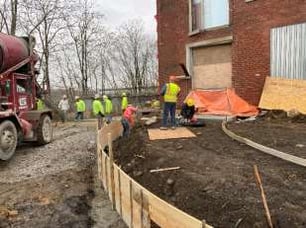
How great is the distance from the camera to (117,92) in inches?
1555

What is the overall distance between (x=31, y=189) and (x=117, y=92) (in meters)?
31.0

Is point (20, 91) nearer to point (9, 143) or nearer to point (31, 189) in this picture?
point (9, 143)

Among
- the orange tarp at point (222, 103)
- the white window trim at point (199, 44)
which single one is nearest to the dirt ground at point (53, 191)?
the orange tarp at point (222, 103)

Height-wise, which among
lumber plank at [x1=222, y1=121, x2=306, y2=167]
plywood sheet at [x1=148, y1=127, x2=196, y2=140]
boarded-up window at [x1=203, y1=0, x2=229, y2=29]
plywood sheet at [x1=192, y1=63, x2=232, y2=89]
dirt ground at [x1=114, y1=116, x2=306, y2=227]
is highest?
boarded-up window at [x1=203, y1=0, x2=229, y2=29]

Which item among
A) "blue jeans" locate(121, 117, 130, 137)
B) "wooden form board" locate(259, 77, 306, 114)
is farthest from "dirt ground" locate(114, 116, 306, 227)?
"blue jeans" locate(121, 117, 130, 137)

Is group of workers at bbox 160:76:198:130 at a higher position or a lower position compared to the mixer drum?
lower

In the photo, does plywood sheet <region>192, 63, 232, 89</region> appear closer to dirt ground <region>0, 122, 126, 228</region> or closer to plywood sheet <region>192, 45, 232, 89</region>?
plywood sheet <region>192, 45, 232, 89</region>

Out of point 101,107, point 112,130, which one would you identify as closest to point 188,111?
point 112,130

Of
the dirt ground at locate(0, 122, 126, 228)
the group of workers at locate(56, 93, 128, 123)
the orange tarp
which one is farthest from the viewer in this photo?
the group of workers at locate(56, 93, 128, 123)

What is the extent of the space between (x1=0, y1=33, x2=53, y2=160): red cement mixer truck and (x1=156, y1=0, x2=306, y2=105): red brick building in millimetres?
6382

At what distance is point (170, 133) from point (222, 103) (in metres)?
3.68

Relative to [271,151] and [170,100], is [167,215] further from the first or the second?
[170,100]

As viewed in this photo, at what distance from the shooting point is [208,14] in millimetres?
16078

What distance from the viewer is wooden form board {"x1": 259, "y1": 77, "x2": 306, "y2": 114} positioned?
12594 mm
